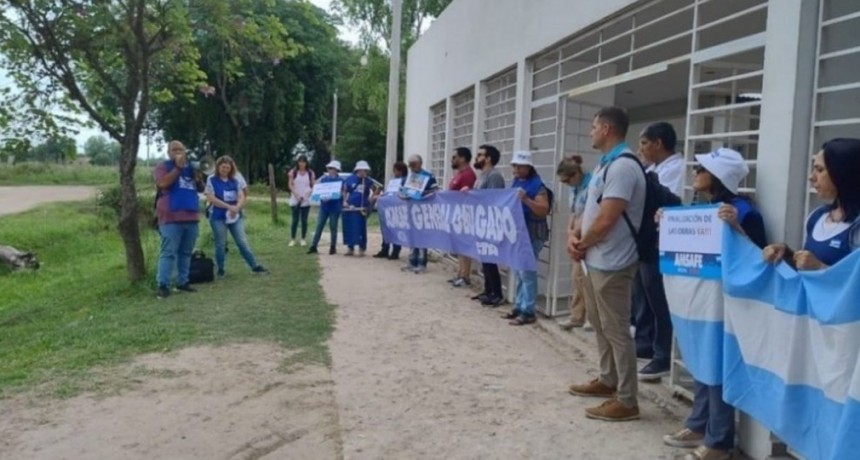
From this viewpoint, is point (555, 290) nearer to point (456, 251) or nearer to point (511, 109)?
point (456, 251)

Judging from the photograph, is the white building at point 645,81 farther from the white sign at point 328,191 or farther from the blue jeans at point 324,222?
the blue jeans at point 324,222

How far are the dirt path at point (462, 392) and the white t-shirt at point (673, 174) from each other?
148cm

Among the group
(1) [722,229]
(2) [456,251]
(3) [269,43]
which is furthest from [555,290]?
(3) [269,43]

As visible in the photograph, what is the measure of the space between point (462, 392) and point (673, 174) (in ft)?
6.86

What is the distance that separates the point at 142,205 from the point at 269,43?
8.98 m

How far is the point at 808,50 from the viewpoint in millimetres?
3781

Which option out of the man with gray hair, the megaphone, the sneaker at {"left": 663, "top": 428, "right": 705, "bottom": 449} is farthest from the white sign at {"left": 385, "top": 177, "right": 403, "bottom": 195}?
the sneaker at {"left": 663, "top": 428, "right": 705, "bottom": 449}

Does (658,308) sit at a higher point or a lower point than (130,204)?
lower

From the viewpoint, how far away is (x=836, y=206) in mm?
3213

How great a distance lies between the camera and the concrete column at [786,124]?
3.77 m

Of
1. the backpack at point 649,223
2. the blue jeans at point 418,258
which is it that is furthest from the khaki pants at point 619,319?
the blue jeans at point 418,258

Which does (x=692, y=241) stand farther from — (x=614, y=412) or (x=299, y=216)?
(x=299, y=216)

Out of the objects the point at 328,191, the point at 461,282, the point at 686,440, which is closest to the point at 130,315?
the point at 461,282

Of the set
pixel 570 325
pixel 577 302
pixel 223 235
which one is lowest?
pixel 570 325
